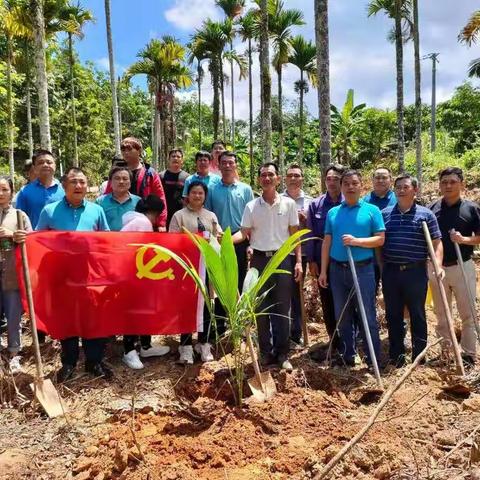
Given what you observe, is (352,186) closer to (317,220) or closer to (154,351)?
(317,220)

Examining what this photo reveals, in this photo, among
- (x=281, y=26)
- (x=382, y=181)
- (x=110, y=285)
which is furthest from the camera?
(x=281, y=26)

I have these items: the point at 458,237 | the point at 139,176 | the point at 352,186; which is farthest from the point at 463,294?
the point at 139,176

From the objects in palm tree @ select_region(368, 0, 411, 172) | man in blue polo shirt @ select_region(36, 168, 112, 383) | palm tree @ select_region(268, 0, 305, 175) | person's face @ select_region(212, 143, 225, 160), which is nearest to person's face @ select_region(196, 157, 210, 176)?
person's face @ select_region(212, 143, 225, 160)

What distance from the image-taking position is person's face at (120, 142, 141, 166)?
4754 millimetres

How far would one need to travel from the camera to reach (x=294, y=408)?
3557 millimetres

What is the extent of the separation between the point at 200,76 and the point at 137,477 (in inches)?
884

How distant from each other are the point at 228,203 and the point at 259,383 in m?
1.93

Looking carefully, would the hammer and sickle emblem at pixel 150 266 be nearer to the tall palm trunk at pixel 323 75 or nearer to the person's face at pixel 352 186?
the person's face at pixel 352 186

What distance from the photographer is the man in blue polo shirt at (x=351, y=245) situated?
4125mm

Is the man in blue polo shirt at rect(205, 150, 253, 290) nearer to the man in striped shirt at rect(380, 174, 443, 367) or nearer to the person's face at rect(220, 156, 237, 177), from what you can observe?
the person's face at rect(220, 156, 237, 177)

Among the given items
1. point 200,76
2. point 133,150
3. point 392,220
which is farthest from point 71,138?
point 392,220

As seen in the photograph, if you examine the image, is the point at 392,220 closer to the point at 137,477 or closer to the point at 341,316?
the point at 341,316

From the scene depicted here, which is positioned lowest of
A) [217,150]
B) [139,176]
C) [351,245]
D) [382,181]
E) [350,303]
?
[350,303]

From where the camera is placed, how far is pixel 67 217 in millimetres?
4156
